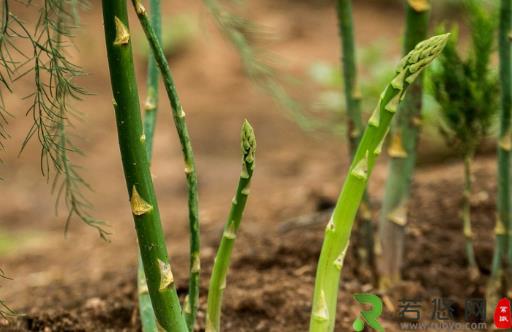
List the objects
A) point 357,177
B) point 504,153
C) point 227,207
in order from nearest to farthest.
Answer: point 357,177 < point 504,153 < point 227,207

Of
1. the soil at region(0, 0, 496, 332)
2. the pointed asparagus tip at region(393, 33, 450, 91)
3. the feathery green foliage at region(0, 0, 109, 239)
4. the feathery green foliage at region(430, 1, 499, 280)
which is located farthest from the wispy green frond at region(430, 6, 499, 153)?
the feathery green foliage at region(0, 0, 109, 239)

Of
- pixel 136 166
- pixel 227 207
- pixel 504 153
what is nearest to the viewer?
pixel 136 166

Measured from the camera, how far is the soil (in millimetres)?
1753

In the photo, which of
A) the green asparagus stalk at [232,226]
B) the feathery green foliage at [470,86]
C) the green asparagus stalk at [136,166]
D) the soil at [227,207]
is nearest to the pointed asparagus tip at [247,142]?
the green asparagus stalk at [232,226]

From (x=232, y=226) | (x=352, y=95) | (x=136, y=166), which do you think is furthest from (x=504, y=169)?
(x=136, y=166)

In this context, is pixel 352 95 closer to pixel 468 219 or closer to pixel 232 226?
pixel 468 219

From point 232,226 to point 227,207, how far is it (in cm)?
186

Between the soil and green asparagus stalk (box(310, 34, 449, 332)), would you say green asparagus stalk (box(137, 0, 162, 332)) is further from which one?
green asparagus stalk (box(310, 34, 449, 332))

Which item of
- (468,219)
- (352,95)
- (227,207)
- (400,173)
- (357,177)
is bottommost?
(227,207)

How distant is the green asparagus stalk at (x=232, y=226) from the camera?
1116 mm

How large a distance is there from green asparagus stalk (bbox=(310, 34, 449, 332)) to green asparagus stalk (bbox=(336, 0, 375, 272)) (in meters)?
0.59

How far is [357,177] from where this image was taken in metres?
1.15

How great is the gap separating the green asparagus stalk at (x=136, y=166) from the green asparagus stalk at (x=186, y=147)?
51 mm

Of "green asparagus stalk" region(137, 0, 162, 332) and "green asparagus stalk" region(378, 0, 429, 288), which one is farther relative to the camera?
"green asparagus stalk" region(378, 0, 429, 288)
